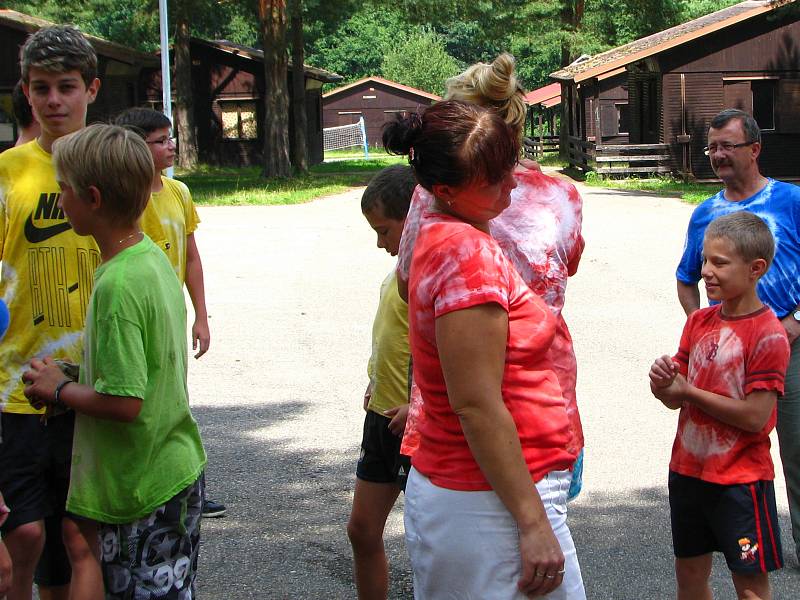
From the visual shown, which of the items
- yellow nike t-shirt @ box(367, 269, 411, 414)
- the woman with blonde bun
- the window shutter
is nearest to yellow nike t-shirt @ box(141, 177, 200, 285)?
yellow nike t-shirt @ box(367, 269, 411, 414)

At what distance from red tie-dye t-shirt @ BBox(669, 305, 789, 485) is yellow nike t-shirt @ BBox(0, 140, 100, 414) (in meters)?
2.02

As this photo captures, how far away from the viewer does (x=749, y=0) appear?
3528 cm

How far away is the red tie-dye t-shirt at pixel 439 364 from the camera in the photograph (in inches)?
88.4

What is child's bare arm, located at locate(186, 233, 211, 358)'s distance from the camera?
4785 mm

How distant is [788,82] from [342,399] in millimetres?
26655

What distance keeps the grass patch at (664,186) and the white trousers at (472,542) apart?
21130mm

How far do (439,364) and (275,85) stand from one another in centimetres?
3144

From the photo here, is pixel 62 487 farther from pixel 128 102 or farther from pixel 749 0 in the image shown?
pixel 128 102

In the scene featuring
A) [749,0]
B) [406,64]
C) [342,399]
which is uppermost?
[406,64]

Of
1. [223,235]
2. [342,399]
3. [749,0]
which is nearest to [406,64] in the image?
[749,0]

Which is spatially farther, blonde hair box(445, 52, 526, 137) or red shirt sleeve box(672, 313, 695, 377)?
red shirt sleeve box(672, 313, 695, 377)

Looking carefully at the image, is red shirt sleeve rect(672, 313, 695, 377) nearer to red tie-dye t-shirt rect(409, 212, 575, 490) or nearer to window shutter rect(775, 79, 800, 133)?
red tie-dye t-shirt rect(409, 212, 575, 490)

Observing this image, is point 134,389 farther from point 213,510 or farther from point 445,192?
point 213,510

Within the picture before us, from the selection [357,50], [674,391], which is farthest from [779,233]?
[357,50]
